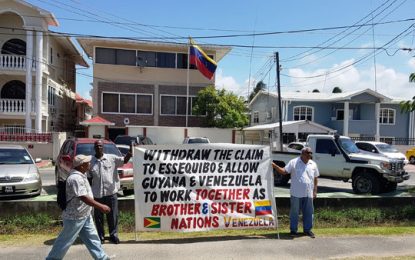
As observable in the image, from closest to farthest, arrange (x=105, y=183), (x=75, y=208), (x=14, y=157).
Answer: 1. (x=75, y=208)
2. (x=105, y=183)
3. (x=14, y=157)

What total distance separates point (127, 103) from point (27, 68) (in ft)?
25.2

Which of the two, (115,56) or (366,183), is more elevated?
(115,56)

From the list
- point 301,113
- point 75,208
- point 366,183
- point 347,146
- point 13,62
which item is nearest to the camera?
point 75,208

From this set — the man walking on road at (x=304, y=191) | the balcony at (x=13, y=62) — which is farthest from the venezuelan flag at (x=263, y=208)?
the balcony at (x=13, y=62)

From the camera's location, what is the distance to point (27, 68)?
2841 centimetres

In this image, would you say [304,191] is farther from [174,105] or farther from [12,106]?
[174,105]

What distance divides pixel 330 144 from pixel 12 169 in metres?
9.69

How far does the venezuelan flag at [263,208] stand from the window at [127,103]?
86.0ft

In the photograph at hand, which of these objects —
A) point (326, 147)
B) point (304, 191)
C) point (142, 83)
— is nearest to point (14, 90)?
point (142, 83)

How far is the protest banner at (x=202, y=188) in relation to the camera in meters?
7.37

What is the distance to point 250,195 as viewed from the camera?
7770 millimetres

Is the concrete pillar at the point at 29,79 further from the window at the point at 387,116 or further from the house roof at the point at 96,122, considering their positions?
the window at the point at 387,116

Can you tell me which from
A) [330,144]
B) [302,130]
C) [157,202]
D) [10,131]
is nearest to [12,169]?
[157,202]

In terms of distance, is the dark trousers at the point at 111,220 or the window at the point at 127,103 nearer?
the dark trousers at the point at 111,220
